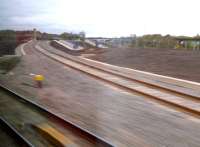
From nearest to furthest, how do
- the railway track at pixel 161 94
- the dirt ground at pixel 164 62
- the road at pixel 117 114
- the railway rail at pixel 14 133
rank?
the railway rail at pixel 14 133 → the road at pixel 117 114 → the railway track at pixel 161 94 → the dirt ground at pixel 164 62

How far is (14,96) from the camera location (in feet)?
52.1

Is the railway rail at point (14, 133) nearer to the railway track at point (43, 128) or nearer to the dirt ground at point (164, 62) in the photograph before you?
the railway track at point (43, 128)

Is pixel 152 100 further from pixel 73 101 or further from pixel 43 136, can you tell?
pixel 43 136

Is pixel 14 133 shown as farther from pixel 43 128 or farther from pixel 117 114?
pixel 117 114

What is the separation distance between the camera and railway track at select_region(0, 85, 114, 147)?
8719mm

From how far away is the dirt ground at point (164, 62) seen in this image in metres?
23.2

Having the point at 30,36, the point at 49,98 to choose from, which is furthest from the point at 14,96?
the point at 30,36

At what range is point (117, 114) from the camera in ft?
39.1

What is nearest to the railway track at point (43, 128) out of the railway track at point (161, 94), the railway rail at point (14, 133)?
the railway rail at point (14, 133)

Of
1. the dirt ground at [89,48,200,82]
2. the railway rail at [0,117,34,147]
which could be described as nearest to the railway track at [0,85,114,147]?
the railway rail at [0,117,34,147]

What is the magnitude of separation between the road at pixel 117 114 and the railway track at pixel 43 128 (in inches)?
21.6

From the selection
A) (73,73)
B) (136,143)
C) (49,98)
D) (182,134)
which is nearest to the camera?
(136,143)

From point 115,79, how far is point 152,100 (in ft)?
22.0

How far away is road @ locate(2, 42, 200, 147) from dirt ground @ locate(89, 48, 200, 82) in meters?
6.87
